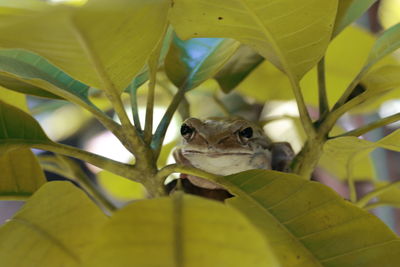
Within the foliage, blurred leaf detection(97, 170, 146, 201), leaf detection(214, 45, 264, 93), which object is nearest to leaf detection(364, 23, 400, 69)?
the foliage

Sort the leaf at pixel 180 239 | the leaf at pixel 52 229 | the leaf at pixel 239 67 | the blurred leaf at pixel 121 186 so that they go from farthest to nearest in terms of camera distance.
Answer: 1. the blurred leaf at pixel 121 186
2. the leaf at pixel 239 67
3. the leaf at pixel 52 229
4. the leaf at pixel 180 239

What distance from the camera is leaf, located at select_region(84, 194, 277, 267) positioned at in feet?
1.29

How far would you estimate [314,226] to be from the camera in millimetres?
572

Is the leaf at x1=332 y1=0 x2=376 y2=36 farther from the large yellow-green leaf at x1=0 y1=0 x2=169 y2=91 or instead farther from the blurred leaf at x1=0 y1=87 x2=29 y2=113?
the blurred leaf at x1=0 y1=87 x2=29 y2=113

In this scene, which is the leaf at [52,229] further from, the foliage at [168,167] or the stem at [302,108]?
the stem at [302,108]

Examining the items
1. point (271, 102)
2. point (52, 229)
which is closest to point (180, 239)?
point (52, 229)

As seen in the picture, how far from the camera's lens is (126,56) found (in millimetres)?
572

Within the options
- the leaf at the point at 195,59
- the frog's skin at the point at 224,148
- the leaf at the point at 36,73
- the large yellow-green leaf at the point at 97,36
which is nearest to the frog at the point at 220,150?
the frog's skin at the point at 224,148

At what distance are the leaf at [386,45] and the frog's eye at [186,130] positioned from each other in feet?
1.32

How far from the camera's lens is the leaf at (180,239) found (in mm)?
394

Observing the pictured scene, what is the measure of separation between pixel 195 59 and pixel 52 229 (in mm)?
457

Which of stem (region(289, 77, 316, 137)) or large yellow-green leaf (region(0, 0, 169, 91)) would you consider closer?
large yellow-green leaf (region(0, 0, 169, 91))

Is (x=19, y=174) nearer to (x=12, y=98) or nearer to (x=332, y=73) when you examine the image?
(x=12, y=98)

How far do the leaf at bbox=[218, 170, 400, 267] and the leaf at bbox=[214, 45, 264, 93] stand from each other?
0.42m
